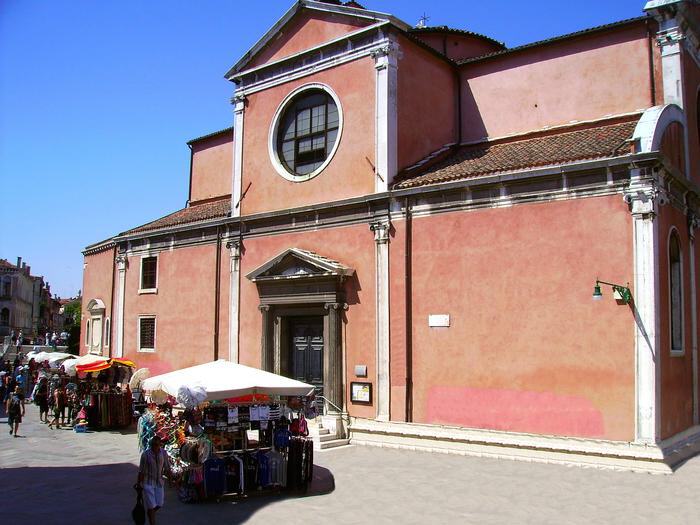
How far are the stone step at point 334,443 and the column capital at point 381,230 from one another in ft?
15.4

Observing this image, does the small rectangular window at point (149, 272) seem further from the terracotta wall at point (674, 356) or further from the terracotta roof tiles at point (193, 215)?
the terracotta wall at point (674, 356)

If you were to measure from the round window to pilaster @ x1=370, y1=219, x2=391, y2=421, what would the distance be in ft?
9.36

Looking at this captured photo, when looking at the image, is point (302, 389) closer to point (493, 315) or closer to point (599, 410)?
point (493, 315)

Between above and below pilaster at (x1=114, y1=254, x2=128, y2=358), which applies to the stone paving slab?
below

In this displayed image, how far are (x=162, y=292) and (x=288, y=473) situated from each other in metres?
12.6

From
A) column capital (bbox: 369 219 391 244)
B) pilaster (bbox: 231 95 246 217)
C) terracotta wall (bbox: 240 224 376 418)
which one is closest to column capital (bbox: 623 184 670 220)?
column capital (bbox: 369 219 391 244)

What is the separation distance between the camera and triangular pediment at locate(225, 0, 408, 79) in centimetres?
1711

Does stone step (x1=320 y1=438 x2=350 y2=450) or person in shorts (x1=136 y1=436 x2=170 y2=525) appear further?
stone step (x1=320 y1=438 x2=350 y2=450)

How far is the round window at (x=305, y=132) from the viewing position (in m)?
17.9

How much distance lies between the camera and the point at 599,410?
41.7 ft

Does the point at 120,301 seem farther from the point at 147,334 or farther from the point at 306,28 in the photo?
Result: the point at 306,28

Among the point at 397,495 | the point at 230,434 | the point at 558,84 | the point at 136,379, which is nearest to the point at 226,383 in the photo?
the point at 230,434

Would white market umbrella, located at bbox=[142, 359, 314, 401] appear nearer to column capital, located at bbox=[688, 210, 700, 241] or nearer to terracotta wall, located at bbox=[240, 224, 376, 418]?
terracotta wall, located at bbox=[240, 224, 376, 418]

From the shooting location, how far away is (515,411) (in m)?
13.7
